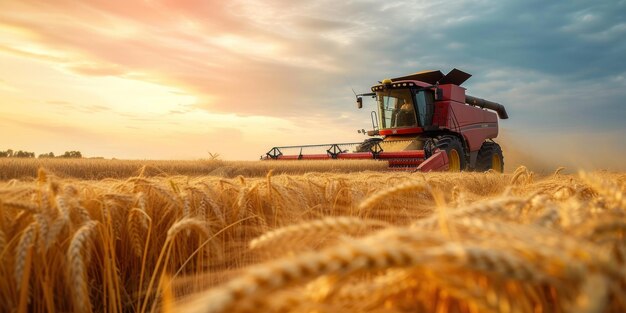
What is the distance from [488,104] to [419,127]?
31.4 feet

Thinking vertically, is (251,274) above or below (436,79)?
below

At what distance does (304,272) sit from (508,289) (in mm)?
489

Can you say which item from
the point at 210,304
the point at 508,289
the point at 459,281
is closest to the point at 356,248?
the point at 210,304

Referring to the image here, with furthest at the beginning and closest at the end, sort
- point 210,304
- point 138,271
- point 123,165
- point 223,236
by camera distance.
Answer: point 123,165
point 223,236
point 138,271
point 210,304

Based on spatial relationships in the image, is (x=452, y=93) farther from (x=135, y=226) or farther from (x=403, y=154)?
(x=135, y=226)

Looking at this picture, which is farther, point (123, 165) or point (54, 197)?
point (123, 165)

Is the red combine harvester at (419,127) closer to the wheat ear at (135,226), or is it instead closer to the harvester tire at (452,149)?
the harvester tire at (452,149)

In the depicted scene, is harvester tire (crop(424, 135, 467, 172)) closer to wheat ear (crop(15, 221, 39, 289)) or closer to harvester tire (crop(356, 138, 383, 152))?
harvester tire (crop(356, 138, 383, 152))

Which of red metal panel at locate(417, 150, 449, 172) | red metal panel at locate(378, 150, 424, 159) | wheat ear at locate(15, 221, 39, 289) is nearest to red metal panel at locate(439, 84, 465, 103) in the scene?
red metal panel at locate(378, 150, 424, 159)

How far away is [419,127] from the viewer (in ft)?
50.8

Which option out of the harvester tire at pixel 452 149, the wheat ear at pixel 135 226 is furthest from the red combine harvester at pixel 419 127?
the wheat ear at pixel 135 226

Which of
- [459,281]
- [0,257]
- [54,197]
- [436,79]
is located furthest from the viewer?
[436,79]

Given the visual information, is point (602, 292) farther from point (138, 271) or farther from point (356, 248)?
point (138, 271)

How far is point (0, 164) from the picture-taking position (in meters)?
12.2
